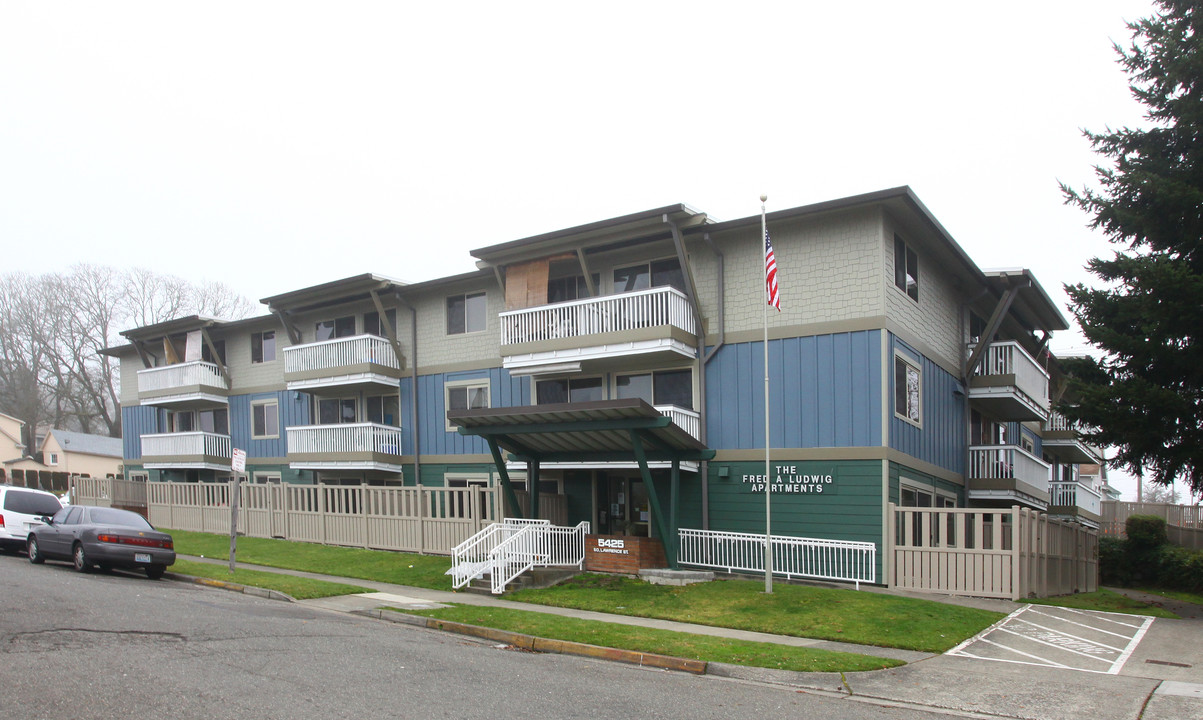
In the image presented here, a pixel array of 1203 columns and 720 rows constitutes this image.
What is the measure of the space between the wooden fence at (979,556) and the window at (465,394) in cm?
1208

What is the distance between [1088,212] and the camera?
20547mm

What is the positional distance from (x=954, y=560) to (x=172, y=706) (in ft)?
46.7

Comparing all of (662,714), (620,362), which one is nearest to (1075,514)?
(620,362)

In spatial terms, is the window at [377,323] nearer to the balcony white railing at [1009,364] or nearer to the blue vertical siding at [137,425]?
the blue vertical siding at [137,425]

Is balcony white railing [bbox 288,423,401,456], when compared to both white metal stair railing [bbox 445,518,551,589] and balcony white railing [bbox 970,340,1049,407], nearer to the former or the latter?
white metal stair railing [bbox 445,518,551,589]

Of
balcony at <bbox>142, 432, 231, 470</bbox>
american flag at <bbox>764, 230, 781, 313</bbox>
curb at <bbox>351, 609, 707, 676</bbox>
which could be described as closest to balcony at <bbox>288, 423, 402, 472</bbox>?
balcony at <bbox>142, 432, 231, 470</bbox>

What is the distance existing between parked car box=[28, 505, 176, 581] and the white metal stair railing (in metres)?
5.83

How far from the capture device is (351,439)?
27141 millimetres

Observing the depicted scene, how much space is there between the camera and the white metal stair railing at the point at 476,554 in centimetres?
1827

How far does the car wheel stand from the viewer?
1802 centimetres

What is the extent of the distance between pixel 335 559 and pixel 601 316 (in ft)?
29.2

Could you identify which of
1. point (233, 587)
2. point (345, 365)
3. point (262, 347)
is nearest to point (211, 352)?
point (262, 347)

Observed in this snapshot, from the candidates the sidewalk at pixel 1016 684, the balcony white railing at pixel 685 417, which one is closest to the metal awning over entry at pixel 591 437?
the balcony white railing at pixel 685 417

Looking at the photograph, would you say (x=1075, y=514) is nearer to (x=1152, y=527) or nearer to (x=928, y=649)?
(x=1152, y=527)
